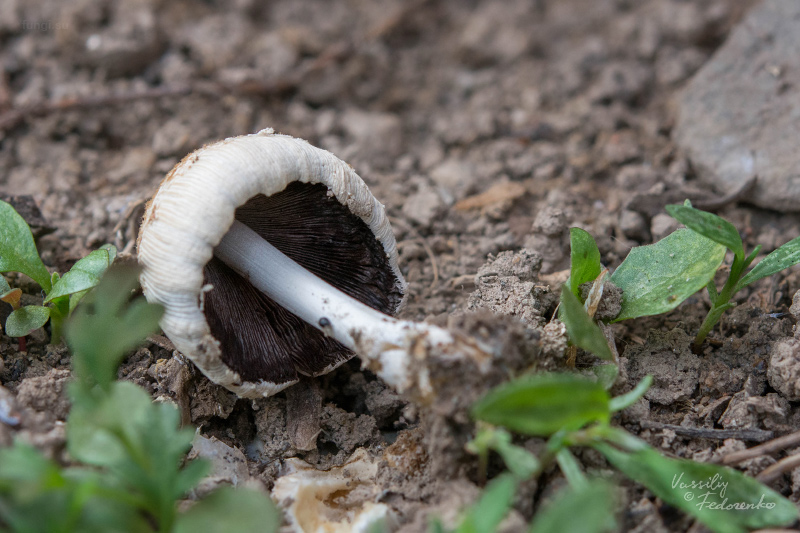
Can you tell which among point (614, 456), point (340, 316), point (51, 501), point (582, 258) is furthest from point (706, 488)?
point (51, 501)

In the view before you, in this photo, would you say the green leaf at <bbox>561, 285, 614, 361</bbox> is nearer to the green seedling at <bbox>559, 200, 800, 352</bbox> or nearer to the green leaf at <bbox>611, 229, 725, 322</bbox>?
the green seedling at <bbox>559, 200, 800, 352</bbox>

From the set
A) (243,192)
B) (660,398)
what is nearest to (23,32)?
(243,192)

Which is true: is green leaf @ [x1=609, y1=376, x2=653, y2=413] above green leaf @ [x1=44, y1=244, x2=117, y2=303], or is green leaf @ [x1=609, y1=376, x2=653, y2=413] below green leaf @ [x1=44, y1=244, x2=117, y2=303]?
below

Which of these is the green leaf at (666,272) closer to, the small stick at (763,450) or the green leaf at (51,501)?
the small stick at (763,450)

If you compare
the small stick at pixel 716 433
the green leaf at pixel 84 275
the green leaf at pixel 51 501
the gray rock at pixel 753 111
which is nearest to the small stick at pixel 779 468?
the small stick at pixel 716 433

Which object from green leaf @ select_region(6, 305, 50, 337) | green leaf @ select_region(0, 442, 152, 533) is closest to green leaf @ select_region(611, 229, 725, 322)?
green leaf @ select_region(0, 442, 152, 533)

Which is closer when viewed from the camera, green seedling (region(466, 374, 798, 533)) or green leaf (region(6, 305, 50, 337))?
green seedling (region(466, 374, 798, 533))

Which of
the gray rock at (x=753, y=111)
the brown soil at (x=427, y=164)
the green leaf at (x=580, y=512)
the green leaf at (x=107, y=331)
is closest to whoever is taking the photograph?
the green leaf at (x=580, y=512)
